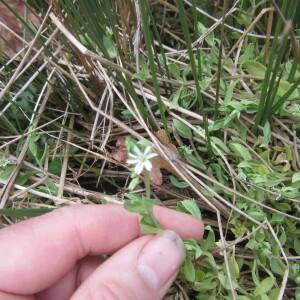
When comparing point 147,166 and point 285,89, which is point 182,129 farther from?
point 147,166

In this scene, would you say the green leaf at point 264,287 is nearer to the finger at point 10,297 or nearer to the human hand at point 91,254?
the human hand at point 91,254

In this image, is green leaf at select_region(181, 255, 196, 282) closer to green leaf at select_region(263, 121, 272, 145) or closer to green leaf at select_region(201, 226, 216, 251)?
green leaf at select_region(201, 226, 216, 251)

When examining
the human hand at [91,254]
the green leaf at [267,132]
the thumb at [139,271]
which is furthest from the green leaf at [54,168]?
the green leaf at [267,132]

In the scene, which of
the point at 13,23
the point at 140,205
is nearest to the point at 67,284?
the point at 140,205

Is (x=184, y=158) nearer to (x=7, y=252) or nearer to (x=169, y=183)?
(x=169, y=183)

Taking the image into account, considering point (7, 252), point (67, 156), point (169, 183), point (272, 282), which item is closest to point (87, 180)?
point (67, 156)

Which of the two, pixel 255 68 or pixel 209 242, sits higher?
pixel 255 68

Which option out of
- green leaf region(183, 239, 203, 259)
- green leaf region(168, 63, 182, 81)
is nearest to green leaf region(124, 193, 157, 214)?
green leaf region(183, 239, 203, 259)
